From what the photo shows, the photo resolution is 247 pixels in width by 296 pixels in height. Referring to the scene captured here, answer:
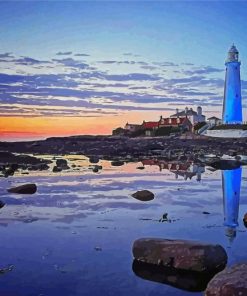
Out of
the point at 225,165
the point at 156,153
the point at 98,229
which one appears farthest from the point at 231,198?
the point at 156,153

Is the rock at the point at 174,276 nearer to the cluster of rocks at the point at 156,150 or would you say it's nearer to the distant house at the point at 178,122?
the cluster of rocks at the point at 156,150

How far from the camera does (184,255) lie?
23.1ft

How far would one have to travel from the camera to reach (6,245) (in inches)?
332

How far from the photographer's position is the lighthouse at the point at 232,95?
6172 cm

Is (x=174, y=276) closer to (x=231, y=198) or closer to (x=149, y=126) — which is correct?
(x=231, y=198)

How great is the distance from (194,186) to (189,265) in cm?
1135

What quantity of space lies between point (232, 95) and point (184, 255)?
57.2m

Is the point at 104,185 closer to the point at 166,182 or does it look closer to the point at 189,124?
the point at 166,182

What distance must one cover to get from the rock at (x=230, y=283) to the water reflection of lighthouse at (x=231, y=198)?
3.36 metres

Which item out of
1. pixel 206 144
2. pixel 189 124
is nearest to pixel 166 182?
pixel 206 144

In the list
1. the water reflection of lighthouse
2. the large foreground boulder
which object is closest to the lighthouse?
the water reflection of lighthouse

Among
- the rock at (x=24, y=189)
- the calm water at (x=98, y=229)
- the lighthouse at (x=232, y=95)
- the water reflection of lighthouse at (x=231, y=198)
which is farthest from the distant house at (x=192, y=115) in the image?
the rock at (x=24, y=189)

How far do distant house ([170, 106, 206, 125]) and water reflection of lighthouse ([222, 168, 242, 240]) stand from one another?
229 ft

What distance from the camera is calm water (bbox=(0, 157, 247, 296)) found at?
21.3 feet
